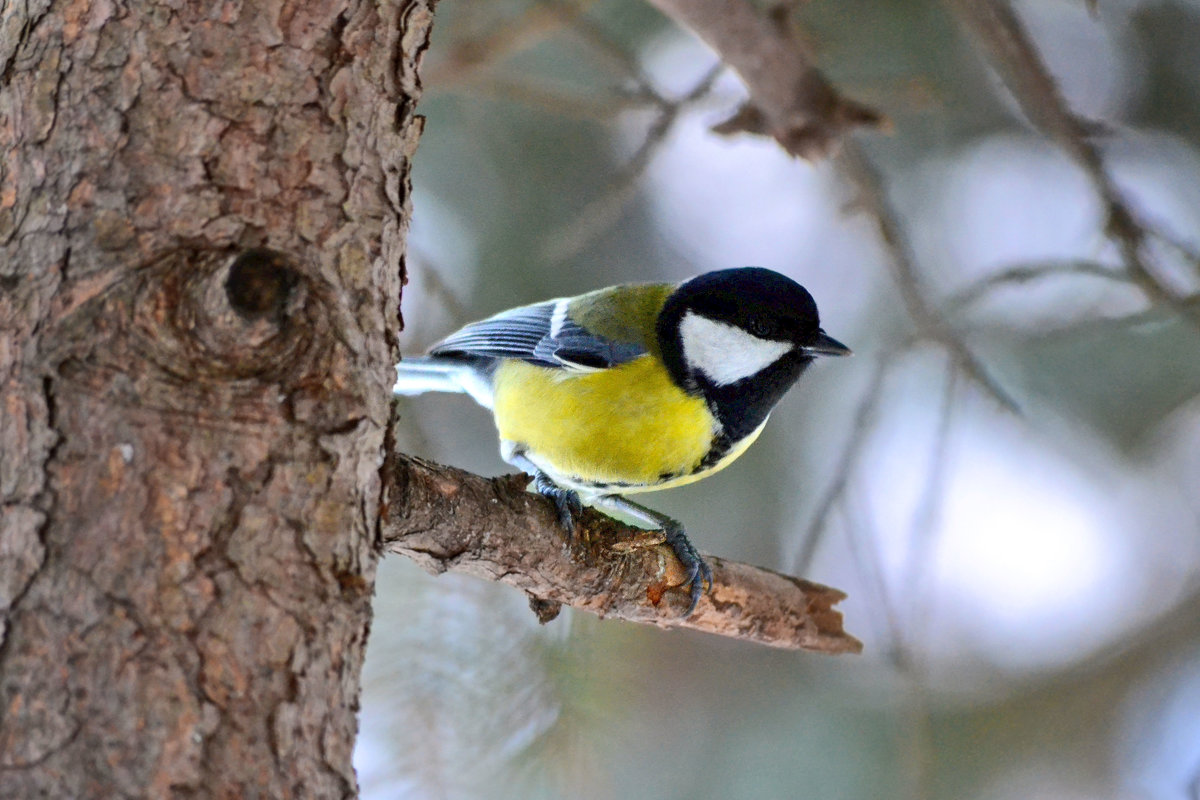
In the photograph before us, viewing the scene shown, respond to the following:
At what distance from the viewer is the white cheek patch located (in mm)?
1889

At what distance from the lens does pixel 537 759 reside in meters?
1.74

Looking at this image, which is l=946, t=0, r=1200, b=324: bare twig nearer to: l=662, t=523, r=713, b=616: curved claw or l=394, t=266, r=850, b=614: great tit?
l=394, t=266, r=850, b=614: great tit

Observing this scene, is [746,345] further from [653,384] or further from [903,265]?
[903,265]

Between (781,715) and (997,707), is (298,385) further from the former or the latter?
(997,707)

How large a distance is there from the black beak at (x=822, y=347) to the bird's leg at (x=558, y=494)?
19.8 inches

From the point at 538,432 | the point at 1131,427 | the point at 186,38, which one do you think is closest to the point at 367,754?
the point at 538,432

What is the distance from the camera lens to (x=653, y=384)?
6.04ft

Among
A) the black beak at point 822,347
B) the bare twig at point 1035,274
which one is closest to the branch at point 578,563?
the black beak at point 822,347

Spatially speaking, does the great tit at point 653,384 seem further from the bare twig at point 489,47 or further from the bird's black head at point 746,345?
the bare twig at point 489,47

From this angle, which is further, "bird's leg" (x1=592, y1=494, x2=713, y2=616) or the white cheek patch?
the white cheek patch

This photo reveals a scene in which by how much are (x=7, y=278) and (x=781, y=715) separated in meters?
2.12

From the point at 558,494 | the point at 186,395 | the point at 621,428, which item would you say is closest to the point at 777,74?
the point at 621,428

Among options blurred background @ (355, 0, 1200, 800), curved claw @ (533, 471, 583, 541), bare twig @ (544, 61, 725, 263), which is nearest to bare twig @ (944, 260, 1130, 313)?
blurred background @ (355, 0, 1200, 800)

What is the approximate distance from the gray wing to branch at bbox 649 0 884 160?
530 mm
